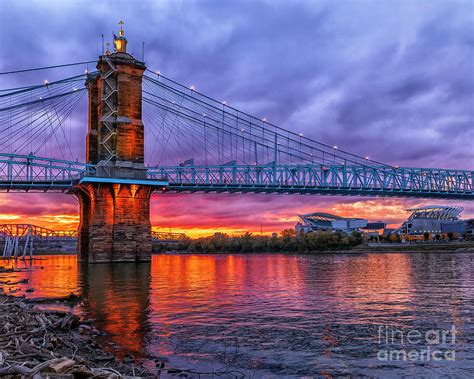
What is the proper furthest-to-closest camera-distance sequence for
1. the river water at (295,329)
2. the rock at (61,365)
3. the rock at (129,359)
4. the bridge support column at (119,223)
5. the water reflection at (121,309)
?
1. the bridge support column at (119,223)
2. the water reflection at (121,309)
3. the river water at (295,329)
4. the rock at (129,359)
5. the rock at (61,365)

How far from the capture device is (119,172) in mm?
57562

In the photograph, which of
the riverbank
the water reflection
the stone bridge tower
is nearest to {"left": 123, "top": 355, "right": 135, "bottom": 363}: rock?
the water reflection

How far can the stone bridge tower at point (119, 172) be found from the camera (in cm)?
5694

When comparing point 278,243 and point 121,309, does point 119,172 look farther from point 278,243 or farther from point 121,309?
point 278,243

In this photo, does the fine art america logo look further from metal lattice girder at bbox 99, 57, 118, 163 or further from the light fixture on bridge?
the light fixture on bridge

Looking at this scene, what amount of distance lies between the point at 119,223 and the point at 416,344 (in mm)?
47060

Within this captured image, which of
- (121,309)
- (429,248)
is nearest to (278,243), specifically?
(429,248)

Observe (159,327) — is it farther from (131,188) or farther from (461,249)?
(461,249)

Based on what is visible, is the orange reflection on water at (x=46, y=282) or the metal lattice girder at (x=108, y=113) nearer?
the orange reflection on water at (x=46, y=282)

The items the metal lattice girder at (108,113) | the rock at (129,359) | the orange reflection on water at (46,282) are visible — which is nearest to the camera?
the rock at (129,359)

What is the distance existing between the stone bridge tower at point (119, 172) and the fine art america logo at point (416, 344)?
44.7m

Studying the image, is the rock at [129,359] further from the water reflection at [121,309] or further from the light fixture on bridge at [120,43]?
the light fixture on bridge at [120,43]

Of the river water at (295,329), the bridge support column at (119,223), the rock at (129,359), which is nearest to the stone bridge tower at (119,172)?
the bridge support column at (119,223)

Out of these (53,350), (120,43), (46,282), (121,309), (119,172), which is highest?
(120,43)
